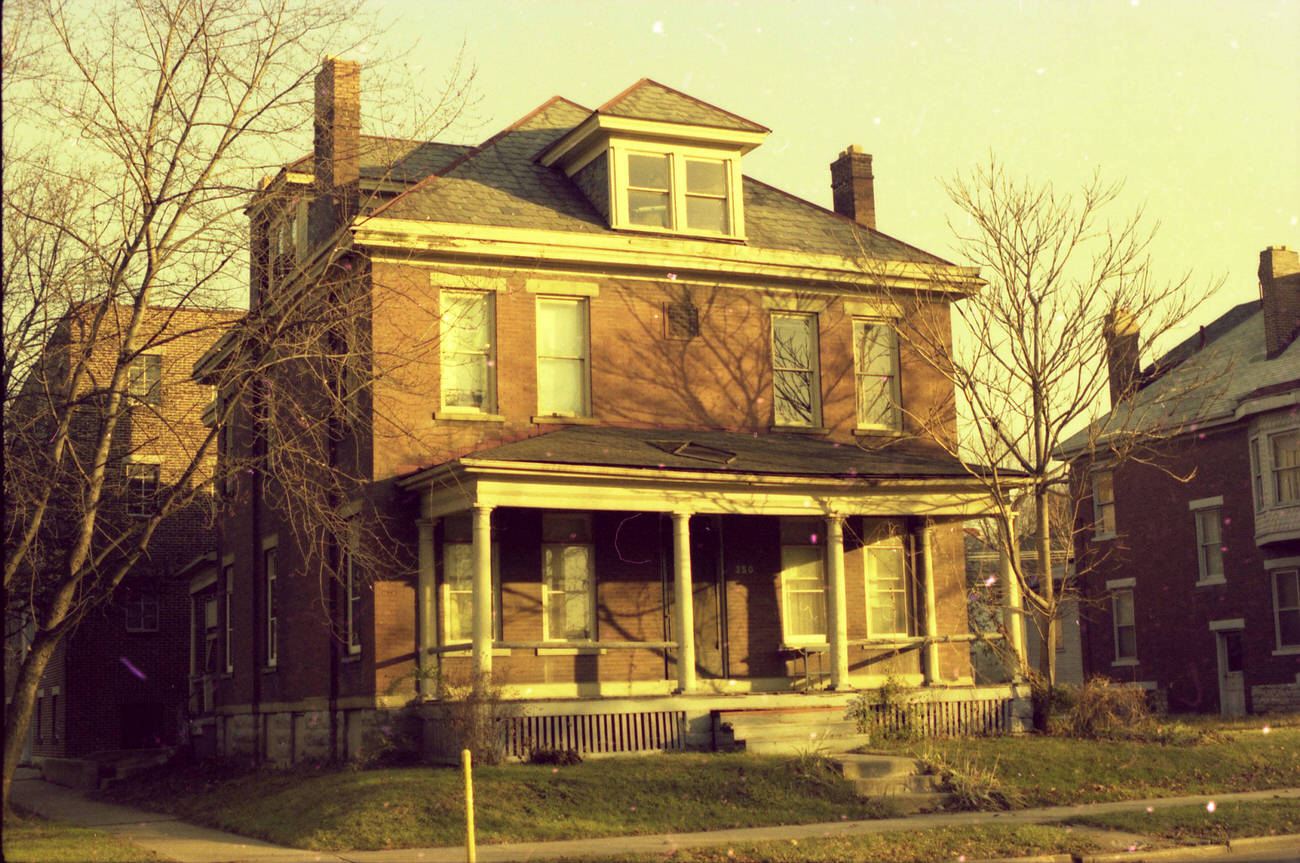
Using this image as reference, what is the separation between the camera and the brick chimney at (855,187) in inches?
1134

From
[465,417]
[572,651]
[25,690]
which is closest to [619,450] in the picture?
[465,417]

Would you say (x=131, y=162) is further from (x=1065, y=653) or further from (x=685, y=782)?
(x=1065, y=653)

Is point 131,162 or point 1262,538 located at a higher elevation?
point 131,162

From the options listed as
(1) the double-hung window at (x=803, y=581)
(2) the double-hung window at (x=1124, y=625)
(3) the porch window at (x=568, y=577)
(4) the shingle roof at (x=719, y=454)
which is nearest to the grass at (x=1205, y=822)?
(4) the shingle roof at (x=719, y=454)

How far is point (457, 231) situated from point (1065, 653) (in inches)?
1248

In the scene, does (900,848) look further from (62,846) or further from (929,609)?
(929,609)

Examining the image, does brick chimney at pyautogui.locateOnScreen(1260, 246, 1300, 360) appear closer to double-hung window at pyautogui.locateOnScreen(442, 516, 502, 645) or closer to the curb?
double-hung window at pyautogui.locateOnScreen(442, 516, 502, 645)

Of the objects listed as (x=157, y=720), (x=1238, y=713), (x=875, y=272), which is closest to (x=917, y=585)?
(x=875, y=272)

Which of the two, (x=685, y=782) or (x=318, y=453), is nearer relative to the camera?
(x=685, y=782)

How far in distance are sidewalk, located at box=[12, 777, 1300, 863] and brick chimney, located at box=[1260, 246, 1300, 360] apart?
20896 millimetres

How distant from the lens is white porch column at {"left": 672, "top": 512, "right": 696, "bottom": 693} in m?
20.8

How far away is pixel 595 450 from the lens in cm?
2139

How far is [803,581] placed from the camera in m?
24.1

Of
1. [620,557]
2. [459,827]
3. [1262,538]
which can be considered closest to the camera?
[459,827]
